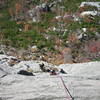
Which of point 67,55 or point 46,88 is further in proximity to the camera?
point 67,55

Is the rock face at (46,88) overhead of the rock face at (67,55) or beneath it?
overhead

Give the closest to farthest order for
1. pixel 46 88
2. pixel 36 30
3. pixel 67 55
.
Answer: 1. pixel 46 88
2. pixel 67 55
3. pixel 36 30

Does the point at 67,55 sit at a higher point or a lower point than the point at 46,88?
lower

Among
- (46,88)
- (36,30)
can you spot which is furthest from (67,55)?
(46,88)

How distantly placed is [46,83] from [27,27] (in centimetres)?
1872

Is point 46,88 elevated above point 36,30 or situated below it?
above

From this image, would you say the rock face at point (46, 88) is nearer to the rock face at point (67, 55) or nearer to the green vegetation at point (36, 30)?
the rock face at point (67, 55)

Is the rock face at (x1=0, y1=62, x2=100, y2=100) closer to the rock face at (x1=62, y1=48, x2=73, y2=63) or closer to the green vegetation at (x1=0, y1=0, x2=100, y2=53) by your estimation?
the rock face at (x1=62, y1=48, x2=73, y2=63)

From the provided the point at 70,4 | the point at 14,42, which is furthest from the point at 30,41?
the point at 70,4

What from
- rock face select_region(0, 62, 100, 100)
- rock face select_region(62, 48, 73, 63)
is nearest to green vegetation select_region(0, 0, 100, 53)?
rock face select_region(62, 48, 73, 63)

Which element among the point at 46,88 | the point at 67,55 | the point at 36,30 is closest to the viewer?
the point at 46,88

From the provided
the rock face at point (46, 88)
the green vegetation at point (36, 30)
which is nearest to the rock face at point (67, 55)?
the green vegetation at point (36, 30)

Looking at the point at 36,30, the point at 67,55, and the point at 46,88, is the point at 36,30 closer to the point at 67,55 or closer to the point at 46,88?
the point at 67,55

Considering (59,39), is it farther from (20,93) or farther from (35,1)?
(20,93)
